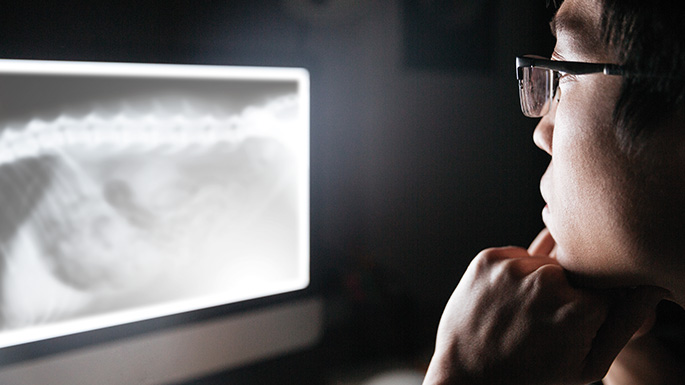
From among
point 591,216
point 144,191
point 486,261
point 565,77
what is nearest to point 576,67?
point 565,77

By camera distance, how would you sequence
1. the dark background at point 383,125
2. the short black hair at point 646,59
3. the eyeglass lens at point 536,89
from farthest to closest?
the dark background at point 383,125, the eyeglass lens at point 536,89, the short black hair at point 646,59

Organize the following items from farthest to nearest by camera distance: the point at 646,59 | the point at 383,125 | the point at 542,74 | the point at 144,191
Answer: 1. the point at 383,125
2. the point at 144,191
3. the point at 542,74
4. the point at 646,59

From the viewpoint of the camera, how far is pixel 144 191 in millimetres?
618

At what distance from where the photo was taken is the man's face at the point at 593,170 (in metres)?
0.44

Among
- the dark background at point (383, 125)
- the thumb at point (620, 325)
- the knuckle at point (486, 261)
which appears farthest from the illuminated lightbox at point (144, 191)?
the thumb at point (620, 325)

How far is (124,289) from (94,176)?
0.15 meters

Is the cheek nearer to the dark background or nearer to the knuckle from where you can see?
the knuckle

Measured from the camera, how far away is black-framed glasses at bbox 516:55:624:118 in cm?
43

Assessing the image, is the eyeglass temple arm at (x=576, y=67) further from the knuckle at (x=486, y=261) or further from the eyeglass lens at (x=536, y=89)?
the knuckle at (x=486, y=261)

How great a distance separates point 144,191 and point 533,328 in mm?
499

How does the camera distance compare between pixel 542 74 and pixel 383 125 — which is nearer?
pixel 542 74

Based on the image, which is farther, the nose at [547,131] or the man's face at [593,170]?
the nose at [547,131]

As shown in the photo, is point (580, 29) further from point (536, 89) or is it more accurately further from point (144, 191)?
point (144, 191)

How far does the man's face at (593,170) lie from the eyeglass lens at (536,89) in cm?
1
